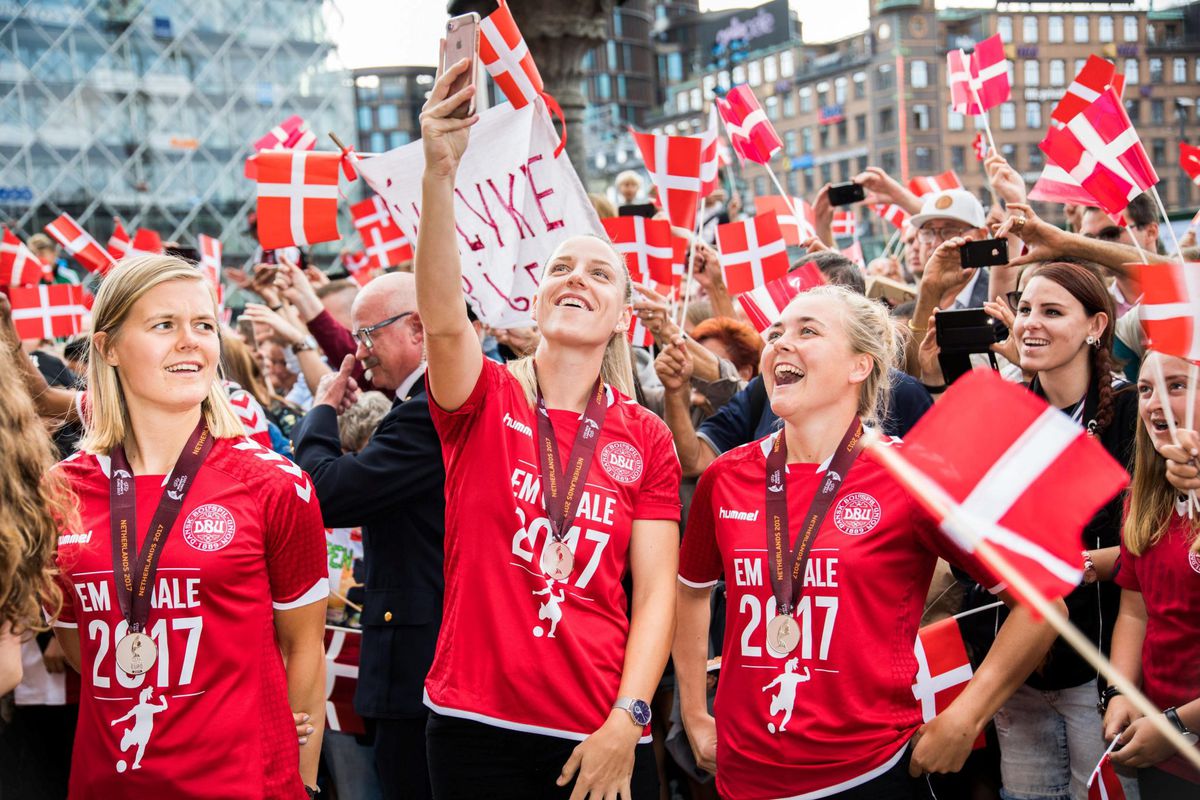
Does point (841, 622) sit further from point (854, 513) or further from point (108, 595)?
point (108, 595)

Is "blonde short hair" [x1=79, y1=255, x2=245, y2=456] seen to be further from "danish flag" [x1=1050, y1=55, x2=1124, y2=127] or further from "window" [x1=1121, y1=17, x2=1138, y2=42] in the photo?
"window" [x1=1121, y1=17, x2=1138, y2=42]

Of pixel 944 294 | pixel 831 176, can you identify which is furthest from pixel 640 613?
pixel 831 176

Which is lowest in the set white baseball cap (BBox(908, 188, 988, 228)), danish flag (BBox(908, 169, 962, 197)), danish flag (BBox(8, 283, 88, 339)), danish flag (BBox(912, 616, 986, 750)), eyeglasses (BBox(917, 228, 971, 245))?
danish flag (BBox(912, 616, 986, 750))

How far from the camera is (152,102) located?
48.6 meters

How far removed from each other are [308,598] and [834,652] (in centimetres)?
122

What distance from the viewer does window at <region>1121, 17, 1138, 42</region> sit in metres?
73.6

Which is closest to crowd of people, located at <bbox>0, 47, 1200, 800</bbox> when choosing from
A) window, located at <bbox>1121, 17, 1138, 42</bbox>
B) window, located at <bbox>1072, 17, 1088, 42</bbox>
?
window, located at <bbox>1072, 17, 1088, 42</bbox>

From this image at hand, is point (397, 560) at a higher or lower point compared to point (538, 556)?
lower

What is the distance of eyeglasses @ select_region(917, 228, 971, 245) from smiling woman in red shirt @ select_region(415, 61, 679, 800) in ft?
9.77

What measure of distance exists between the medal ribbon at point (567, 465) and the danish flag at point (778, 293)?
171 cm

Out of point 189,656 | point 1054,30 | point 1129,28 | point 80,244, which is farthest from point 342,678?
point 1129,28

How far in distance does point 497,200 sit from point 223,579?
1.95m

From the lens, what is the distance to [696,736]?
9.80 ft

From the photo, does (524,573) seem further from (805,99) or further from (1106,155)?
(805,99)
